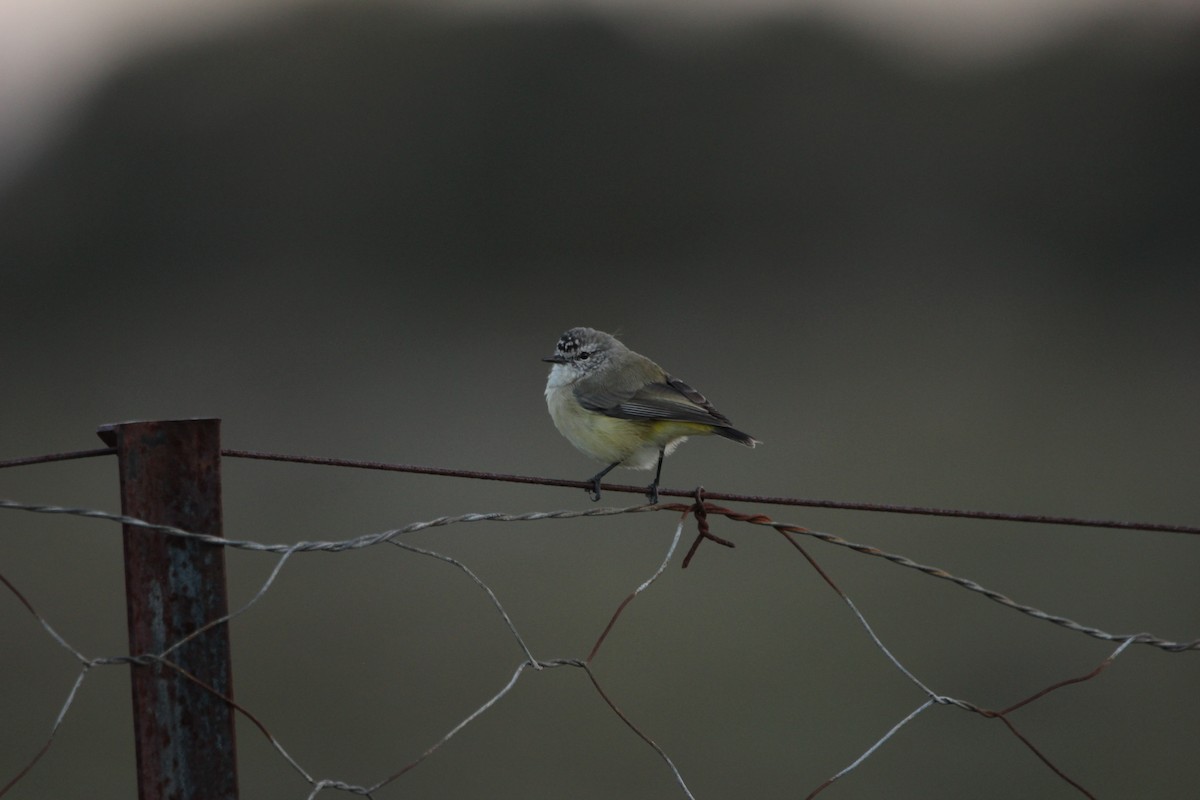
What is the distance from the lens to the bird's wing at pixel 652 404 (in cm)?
461

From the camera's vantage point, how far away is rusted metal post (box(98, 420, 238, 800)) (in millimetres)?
2109

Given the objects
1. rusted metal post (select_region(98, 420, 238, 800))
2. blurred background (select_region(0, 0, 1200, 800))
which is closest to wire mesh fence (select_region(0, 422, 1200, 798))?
blurred background (select_region(0, 0, 1200, 800))

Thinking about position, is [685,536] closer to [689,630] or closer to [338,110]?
[689,630]

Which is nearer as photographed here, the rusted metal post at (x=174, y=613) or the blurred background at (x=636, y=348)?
the rusted metal post at (x=174, y=613)

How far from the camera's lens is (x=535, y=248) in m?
22.5

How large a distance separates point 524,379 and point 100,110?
11790 millimetres

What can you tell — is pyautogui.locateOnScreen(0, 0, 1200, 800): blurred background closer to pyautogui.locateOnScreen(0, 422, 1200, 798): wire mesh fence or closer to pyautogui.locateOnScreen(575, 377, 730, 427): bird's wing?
pyautogui.locateOnScreen(0, 422, 1200, 798): wire mesh fence

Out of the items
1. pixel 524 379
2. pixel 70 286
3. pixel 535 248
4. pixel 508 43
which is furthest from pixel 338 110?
pixel 524 379

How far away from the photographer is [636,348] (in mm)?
18078

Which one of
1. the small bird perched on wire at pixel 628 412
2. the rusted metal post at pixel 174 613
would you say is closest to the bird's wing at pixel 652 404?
the small bird perched on wire at pixel 628 412

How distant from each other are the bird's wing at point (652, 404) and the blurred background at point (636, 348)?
12.5ft

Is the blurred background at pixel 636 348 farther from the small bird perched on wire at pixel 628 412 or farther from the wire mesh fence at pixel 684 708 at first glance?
the small bird perched on wire at pixel 628 412

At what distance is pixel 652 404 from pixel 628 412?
0.38 ft

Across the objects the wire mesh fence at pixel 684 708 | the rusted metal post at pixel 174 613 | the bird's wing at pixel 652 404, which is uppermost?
the bird's wing at pixel 652 404
